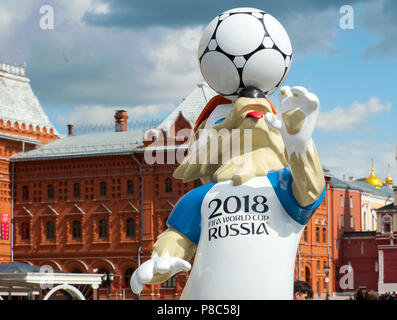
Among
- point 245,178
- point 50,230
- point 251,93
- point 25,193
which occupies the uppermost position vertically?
point 25,193

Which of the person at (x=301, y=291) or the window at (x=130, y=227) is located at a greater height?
the window at (x=130, y=227)

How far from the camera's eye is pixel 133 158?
43.7 metres

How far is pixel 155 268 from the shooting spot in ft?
25.0

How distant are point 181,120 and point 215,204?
114 feet

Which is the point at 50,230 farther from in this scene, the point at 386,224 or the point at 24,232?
the point at 386,224

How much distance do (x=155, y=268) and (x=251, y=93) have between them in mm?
1889

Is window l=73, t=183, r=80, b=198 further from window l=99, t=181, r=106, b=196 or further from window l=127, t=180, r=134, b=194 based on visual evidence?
window l=127, t=180, r=134, b=194

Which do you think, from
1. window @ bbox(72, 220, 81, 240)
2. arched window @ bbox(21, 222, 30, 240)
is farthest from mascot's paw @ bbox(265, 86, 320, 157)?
arched window @ bbox(21, 222, 30, 240)

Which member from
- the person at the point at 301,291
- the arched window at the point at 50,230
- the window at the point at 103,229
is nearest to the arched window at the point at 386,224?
the window at the point at 103,229

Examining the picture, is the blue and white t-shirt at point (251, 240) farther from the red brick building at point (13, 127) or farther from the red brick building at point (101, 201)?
the red brick building at point (13, 127)

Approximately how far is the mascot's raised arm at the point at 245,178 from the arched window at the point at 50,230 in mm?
38173

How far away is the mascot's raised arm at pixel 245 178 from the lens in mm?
7379

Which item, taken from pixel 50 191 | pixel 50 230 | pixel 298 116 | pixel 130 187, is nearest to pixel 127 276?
pixel 130 187
